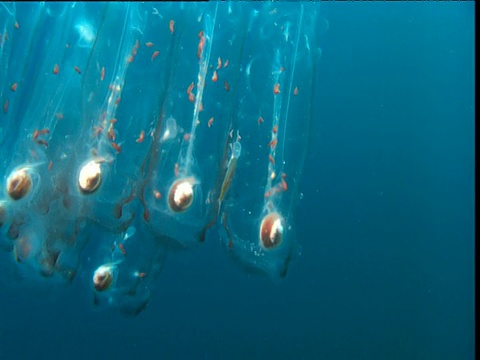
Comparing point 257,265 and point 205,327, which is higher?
point 257,265

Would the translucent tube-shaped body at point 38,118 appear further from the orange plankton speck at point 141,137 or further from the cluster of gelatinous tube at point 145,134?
the orange plankton speck at point 141,137

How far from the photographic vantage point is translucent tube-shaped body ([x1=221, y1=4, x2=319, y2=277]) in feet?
7.12

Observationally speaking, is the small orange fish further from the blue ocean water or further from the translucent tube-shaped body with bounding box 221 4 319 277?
the translucent tube-shaped body with bounding box 221 4 319 277

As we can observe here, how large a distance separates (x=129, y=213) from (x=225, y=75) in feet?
2.22

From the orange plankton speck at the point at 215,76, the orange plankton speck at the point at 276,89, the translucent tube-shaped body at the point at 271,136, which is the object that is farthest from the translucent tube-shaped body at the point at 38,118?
the orange plankton speck at the point at 276,89

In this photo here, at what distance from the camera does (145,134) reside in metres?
2.03

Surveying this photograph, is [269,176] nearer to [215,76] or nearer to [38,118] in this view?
[215,76]

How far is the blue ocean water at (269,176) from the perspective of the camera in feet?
6.40

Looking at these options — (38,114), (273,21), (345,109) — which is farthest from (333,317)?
(38,114)

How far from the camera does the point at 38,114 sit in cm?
193

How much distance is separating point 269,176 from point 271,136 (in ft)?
0.56

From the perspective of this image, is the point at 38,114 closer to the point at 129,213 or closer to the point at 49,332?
the point at 129,213

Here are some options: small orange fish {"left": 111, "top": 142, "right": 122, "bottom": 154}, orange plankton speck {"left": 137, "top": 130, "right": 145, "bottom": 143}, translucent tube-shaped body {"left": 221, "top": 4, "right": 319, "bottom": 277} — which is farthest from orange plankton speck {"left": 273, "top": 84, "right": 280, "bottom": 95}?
small orange fish {"left": 111, "top": 142, "right": 122, "bottom": 154}

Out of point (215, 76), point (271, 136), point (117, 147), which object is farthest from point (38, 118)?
point (271, 136)
